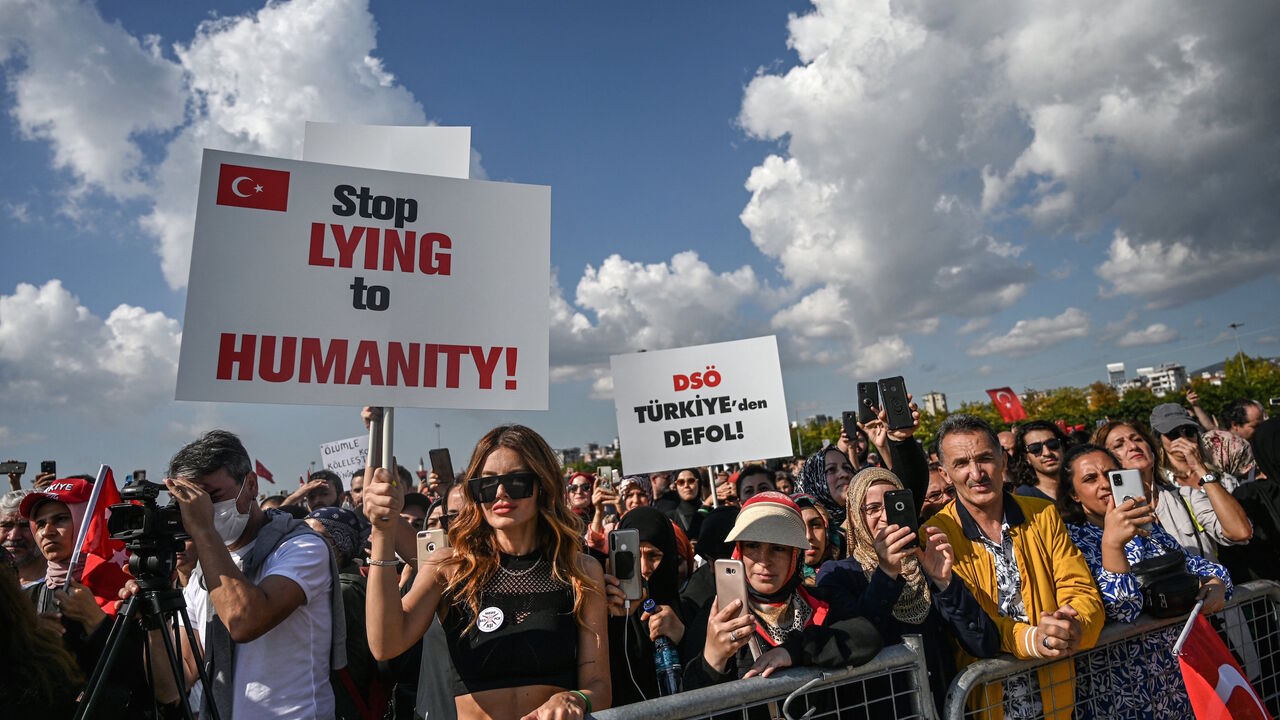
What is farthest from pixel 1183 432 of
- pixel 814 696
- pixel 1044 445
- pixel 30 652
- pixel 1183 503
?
pixel 30 652

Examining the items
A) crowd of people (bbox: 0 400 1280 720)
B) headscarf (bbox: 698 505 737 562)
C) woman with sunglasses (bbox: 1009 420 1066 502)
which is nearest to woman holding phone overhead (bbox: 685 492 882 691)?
crowd of people (bbox: 0 400 1280 720)

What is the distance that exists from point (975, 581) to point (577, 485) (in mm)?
5672

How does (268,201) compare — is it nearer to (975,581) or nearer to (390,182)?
(390,182)

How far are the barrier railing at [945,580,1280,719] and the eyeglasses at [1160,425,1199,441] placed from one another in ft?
5.78

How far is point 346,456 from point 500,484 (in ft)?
32.6

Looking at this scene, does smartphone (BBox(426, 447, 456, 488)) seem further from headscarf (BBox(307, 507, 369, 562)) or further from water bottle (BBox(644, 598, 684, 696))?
water bottle (BBox(644, 598, 684, 696))

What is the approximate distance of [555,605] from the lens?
2672 mm

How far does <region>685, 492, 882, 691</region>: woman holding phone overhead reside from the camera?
232 centimetres

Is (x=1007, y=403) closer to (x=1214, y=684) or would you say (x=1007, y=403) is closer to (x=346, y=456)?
(x=346, y=456)

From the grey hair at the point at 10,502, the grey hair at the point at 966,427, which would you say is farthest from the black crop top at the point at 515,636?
the grey hair at the point at 10,502

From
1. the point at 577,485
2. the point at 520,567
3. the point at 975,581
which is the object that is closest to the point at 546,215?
the point at 520,567

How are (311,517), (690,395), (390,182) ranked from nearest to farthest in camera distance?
(390,182) < (311,517) < (690,395)

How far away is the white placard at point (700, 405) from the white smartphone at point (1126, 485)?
4478 millimetres

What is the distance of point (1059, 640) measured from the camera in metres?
2.58
